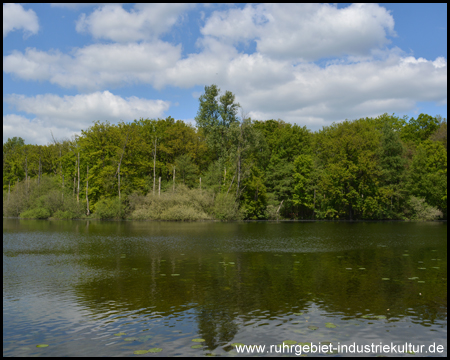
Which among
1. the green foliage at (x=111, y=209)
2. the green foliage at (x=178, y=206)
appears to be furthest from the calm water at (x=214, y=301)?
the green foliage at (x=111, y=209)

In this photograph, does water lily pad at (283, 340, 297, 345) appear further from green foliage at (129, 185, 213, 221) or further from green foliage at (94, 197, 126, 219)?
green foliage at (94, 197, 126, 219)

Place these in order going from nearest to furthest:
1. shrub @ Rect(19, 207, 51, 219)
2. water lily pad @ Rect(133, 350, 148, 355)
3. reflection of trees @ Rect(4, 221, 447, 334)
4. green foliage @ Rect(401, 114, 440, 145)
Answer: water lily pad @ Rect(133, 350, 148, 355)
reflection of trees @ Rect(4, 221, 447, 334)
shrub @ Rect(19, 207, 51, 219)
green foliage @ Rect(401, 114, 440, 145)

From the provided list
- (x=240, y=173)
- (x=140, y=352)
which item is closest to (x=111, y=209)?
(x=240, y=173)

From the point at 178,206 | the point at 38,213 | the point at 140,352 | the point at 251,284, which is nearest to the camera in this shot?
the point at 140,352

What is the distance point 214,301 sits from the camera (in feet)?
36.9

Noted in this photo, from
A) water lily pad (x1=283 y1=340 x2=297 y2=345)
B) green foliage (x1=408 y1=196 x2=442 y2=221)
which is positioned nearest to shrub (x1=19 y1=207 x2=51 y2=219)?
green foliage (x1=408 y1=196 x2=442 y2=221)

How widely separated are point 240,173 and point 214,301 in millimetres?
52453

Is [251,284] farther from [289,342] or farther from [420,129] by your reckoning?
[420,129]

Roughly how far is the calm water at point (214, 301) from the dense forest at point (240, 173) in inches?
1616

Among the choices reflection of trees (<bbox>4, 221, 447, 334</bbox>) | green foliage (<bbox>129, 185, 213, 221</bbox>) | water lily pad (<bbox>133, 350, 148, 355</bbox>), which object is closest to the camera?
water lily pad (<bbox>133, 350, 148, 355</bbox>)

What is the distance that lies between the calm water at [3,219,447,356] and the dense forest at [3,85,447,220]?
4105 cm

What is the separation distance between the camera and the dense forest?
207 feet

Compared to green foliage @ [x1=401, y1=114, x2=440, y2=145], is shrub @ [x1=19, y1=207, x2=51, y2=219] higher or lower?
lower

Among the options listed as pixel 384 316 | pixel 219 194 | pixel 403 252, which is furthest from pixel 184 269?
pixel 219 194
